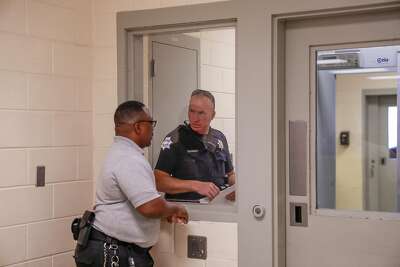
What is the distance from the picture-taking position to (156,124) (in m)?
3.15

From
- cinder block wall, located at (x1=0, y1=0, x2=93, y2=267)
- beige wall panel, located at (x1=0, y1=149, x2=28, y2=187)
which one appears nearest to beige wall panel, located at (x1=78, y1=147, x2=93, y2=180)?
cinder block wall, located at (x1=0, y1=0, x2=93, y2=267)

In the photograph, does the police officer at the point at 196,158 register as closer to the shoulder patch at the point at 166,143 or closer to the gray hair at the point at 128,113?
the shoulder patch at the point at 166,143

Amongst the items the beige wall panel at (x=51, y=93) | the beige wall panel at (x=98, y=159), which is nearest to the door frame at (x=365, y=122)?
the beige wall panel at (x=98, y=159)

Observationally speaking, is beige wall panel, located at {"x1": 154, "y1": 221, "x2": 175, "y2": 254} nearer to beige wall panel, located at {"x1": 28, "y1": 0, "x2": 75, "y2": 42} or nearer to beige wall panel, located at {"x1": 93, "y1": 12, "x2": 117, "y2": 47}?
beige wall panel, located at {"x1": 93, "y1": 12, "x2": 117, "y2": 47}

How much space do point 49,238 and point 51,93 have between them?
830 mm

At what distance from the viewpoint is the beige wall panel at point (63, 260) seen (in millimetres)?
3113

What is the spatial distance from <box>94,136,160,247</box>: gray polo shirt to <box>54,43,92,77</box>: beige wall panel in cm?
69

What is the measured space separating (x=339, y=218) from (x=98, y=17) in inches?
72.9

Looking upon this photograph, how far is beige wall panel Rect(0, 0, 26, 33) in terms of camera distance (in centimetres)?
282

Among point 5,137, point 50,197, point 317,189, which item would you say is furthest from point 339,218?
point 5,137

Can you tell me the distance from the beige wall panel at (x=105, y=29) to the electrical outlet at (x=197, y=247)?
1.25 meters

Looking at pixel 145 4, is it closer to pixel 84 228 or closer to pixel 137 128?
pixel 137 128

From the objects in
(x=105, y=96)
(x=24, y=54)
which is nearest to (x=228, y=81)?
(x=105, y=96)

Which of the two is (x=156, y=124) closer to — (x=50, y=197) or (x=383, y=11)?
(x=50, y=197)
